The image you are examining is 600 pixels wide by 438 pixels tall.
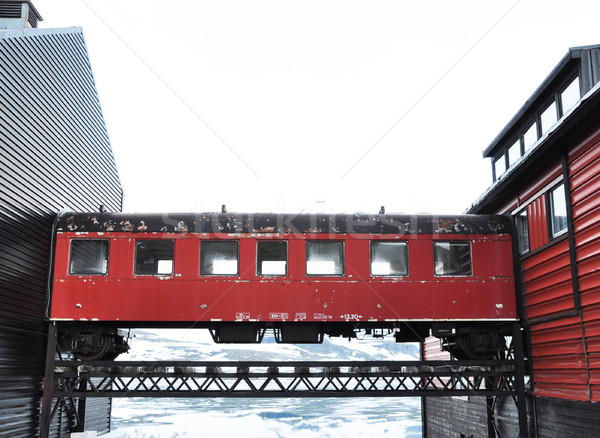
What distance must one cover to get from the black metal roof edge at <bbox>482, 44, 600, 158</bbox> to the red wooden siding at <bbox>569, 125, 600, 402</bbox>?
2773mm

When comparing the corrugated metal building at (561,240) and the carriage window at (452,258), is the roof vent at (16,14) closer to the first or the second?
the carriage window at (452,258)

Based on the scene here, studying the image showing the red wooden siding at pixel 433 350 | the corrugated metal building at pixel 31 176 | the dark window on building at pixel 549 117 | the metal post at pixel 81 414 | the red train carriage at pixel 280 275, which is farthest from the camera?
the red wooden siding at pixel 433 350

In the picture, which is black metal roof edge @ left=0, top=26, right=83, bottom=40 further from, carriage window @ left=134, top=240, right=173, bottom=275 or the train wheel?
the train wheel

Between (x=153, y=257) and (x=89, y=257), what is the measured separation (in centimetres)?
134

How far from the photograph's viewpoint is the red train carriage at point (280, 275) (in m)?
12.4

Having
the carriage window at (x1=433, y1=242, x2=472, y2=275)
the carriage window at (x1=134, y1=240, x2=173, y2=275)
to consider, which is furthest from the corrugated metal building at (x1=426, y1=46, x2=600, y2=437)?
the carriage window at (x1=134, y1=240, x2=173, y2=275)

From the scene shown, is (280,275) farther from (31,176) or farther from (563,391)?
(31,176)

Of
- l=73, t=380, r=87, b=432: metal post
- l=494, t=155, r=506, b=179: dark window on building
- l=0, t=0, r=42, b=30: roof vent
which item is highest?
l=0, t=0, r=42, b=30: roof vent

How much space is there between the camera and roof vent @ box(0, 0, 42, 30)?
54.3 ft

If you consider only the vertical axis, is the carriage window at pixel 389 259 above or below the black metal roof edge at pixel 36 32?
below

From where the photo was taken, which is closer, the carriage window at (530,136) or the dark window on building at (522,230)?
the dark window on building at (522,230)

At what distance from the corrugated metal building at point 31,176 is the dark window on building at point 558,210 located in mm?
10463

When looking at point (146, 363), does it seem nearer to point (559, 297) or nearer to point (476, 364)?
point (476, 364)

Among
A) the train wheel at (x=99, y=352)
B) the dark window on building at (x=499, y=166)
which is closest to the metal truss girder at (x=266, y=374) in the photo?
the train wheel at (x=99, y=352)
